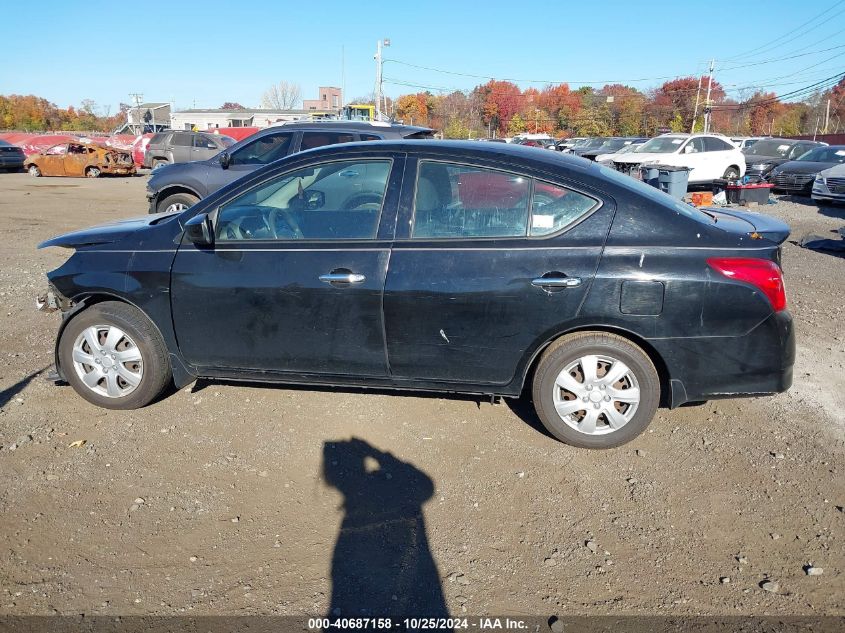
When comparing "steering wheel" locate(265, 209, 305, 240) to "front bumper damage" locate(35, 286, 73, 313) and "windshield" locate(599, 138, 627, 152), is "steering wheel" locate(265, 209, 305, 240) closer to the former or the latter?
"front bumper damage" locate(35, 286, 73, 313)

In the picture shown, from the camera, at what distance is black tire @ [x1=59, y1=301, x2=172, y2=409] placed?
4.22 m

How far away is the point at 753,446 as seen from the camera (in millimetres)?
3984

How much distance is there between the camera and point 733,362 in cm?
370

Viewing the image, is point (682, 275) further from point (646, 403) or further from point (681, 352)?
point (646, 403)

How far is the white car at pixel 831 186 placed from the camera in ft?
50.4

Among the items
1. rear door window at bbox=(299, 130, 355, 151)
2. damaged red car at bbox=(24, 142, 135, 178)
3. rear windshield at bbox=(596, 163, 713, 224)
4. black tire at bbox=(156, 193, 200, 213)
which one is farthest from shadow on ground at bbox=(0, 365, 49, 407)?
damaged red car at bbox=(24, 142, 135, 178)

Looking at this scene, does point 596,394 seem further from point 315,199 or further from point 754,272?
point 315,199

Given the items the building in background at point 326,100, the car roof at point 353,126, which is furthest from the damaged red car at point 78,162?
the building in background at point 326,100

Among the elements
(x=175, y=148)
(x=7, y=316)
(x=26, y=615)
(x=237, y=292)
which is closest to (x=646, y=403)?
(x=237, y=292)

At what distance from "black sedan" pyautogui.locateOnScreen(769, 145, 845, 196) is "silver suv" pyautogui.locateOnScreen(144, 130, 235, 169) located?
1838 cm

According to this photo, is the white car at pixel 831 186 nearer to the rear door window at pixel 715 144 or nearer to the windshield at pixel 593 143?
the rear door window at pixel 715 144

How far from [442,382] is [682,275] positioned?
1.52 m

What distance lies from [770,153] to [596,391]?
23.7 m

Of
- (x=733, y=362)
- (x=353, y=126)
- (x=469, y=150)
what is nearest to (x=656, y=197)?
(x=733, y=362)
